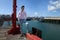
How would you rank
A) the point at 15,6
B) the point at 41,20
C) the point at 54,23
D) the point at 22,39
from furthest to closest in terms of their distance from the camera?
the point at 41,20 → the point at 54,23 → the point at 15,6 → the point at 22,39

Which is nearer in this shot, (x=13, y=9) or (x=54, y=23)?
(x=13, y=9)

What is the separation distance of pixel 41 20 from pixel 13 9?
12793 centimetres

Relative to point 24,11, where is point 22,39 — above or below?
below

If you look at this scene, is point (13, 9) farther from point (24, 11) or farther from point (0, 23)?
point (0, 23)

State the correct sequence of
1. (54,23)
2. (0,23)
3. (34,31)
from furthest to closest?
1. (54,23)
2. (0,23)
3. (34,31)

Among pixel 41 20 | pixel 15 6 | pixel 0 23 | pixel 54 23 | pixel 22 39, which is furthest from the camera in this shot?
pixel 41 20

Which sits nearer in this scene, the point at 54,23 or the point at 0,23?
the point at 0,23

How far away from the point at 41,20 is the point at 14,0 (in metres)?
128

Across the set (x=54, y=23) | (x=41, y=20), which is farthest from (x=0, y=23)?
(x=41, y=20)

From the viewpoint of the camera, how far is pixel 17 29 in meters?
11.1

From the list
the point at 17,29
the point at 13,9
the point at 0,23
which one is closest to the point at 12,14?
the point at 13,9

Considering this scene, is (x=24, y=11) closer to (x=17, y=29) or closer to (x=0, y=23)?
(x=17, y=29)

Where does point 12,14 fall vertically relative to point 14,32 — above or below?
above

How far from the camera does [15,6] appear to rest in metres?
10.8
